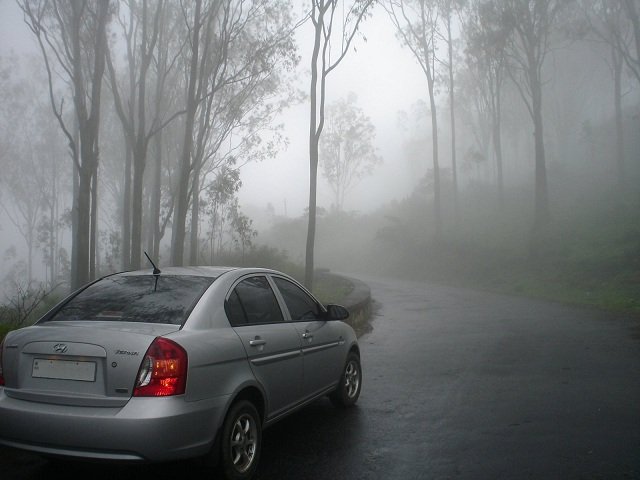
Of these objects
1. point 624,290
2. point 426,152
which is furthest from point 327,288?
point 426,152

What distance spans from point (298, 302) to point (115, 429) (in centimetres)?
252

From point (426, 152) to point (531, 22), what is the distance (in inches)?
2152

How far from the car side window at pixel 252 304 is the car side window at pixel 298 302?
0.27 m

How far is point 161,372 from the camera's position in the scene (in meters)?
3.67

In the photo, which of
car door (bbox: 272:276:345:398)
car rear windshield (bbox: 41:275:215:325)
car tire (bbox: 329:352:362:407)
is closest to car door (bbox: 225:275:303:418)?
car door (bbox: 272:276:345:398)

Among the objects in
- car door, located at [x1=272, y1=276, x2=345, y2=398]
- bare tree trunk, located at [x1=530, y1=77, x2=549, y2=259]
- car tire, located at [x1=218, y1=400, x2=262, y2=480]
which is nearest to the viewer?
car tire, located at [x1=218, y1=400, x2=262, y2=480]

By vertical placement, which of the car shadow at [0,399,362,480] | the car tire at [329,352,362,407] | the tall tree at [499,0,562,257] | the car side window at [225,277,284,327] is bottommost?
the car shadow at [0,399,362,480]

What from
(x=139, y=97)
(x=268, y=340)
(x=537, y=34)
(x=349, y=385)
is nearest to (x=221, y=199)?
(x=139, y=97)

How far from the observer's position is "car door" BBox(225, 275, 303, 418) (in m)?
4.48

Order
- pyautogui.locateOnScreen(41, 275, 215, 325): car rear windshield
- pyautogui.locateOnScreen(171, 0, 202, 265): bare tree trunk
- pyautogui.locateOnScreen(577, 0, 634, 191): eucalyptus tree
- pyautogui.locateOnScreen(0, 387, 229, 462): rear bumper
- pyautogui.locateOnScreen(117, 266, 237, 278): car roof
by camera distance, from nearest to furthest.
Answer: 1. pyautogui.locateOnScreen(0, 387, 229, 462): rear bumper
2. pyautogui.locateOnScreen(41, 275, 215, 325): car rear windshield
3. pyautogui.locateOnScreen(117, 266, 237, 278): car roof
4. pyautogui.locateOnScreen(171, 0, 202, 265): bare tree trunk
5. pyautogui.locateOnScreen(577, 0, 634, 191): eucalyptus tree

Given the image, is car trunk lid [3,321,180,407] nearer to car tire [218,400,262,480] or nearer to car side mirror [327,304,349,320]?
car tire [218,400,262,480]

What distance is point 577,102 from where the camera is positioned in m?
53.9

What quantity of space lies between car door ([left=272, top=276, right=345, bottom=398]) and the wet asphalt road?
49 cm

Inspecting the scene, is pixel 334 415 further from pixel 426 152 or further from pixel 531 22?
pixel 426 152
